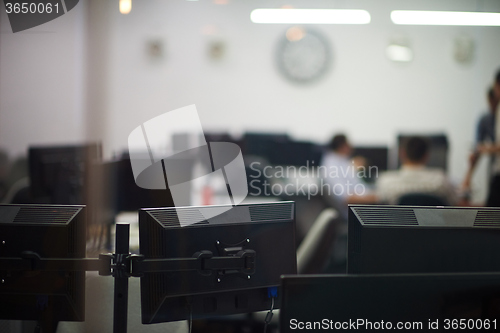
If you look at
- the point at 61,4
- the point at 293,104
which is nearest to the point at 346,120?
the point at 293,104

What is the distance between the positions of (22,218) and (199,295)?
0.47 meters

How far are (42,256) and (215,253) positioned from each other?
16.1 inches

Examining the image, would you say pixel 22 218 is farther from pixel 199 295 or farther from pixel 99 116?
pixel 99 116

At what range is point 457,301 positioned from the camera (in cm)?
87

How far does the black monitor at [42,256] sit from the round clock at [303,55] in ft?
12.8

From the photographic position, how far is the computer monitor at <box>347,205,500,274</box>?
40.9 inches

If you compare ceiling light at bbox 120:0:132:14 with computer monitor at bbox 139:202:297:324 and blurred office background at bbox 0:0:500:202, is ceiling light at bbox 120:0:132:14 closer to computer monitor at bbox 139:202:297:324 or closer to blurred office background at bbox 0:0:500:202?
blurred office background at bbox 0:0:500:202

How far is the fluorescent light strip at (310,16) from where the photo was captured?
4.45 meters

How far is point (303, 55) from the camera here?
4.88m

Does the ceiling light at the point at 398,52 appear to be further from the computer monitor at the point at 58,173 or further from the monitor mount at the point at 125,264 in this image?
the monitor mount at the point at 125,264

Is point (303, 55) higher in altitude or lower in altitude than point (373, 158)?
higher

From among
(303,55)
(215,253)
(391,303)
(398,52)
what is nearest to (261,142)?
(303,55)

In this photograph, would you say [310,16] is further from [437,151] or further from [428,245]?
[428,245]

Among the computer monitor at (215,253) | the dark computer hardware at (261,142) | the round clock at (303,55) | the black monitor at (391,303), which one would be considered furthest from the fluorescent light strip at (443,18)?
the black monitor at (391,303)
